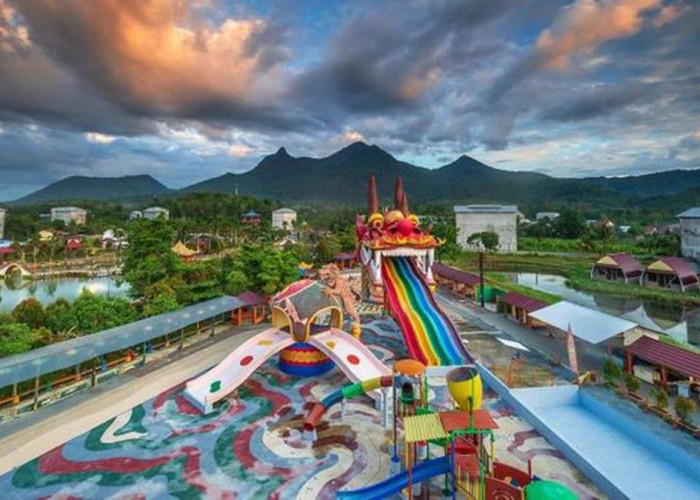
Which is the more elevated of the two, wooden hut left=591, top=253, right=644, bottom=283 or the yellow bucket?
the yellow bucket

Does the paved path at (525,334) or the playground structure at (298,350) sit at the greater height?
the playground structure at (298,350)

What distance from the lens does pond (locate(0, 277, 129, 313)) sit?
122 feet

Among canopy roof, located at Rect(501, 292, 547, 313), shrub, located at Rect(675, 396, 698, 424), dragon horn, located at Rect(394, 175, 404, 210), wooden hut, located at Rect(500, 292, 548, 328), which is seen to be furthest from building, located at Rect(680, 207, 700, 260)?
shrub, located at Rect(675, 396, 698, 424)

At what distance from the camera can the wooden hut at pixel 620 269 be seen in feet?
131

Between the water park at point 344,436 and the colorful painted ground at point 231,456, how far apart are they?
43 mm

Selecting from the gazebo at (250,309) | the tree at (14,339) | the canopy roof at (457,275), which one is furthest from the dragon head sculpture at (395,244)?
the tree at (14,339)

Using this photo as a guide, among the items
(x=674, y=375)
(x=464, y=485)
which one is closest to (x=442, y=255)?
(x=674, y=375)

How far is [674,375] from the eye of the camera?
14680 mm

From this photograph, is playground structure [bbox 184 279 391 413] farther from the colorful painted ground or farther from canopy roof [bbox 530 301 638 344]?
canopy roof [bbox 530 301 638 344]

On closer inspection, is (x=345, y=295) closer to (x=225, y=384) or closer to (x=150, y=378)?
(x=225, y=384)

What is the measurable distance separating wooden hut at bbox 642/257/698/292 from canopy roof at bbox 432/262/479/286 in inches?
704

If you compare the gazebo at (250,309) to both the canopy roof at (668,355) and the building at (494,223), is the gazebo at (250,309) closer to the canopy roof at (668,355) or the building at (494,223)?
the canopy roof at (668,355)

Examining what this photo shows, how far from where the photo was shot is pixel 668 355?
47.0 ft

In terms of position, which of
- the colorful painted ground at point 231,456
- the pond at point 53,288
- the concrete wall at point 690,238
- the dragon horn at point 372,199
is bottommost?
the colorful painted ground at point 231,456
